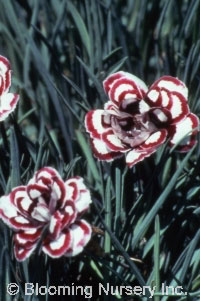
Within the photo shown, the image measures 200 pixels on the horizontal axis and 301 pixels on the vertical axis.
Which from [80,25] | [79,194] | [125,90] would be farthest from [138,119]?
[80,25]

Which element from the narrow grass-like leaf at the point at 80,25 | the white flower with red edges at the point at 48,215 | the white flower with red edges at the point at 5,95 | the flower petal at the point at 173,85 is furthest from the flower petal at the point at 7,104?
the narrow grass-like leaf at the point at 80,25

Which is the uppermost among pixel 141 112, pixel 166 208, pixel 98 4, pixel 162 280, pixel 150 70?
pixel 98 4

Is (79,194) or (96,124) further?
(96,124)

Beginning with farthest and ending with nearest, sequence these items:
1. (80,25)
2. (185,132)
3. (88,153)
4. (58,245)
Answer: (80,25), (88,153), (185,132), (58,245)

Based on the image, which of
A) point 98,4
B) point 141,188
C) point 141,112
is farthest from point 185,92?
point 98,4

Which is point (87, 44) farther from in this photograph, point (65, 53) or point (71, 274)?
point (71, 274)

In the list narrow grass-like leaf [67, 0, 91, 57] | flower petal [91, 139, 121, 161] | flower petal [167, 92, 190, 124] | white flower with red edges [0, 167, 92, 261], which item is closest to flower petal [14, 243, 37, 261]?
white flower with red edges [0, 167, 92, 261]

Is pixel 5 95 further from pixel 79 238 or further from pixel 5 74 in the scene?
pixel 79 238
